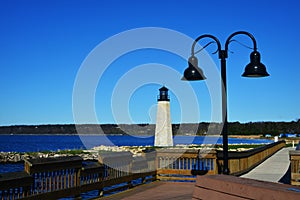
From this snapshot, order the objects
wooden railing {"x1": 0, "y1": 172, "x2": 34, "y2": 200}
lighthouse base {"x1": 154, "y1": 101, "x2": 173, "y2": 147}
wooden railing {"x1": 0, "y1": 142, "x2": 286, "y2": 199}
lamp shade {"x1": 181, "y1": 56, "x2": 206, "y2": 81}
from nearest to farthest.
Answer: wooden railing {"x1": 0, "y1": 172, "x2": 34, "y2": 200} < wooden railing {"x1": 0, "y1": 142, "x2": 286, "y2": 199} < lamp shade {"x1": 181, "y1": 56, "x2": 206, "y2": 81} < lighthouse base {"x1": 154, "y1": 101, "x2": 173, "y2": 147}

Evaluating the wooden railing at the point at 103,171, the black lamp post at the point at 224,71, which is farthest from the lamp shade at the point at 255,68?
the wooden railing at the point at 103,171

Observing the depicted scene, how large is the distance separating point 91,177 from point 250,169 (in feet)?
35.6

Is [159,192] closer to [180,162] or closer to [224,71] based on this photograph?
[180,162]

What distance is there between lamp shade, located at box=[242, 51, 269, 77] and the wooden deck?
3139 mm

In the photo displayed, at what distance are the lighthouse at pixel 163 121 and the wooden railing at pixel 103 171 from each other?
21.7 m

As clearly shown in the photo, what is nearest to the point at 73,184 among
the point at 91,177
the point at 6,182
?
the point at 91,177

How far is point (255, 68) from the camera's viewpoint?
8492mm

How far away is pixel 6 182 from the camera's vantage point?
678 centimetres

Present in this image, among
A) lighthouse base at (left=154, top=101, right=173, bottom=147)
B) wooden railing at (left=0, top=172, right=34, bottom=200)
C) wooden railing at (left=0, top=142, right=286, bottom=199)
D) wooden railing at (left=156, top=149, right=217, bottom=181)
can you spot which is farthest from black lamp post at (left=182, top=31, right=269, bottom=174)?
lighthouse base at (left=154, top=101, right=173, bottom=147)

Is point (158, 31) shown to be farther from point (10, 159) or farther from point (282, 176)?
point (10, 159)

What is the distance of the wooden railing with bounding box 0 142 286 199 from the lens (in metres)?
7.34

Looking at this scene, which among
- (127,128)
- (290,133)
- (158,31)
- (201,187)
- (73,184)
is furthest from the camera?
(290,133)

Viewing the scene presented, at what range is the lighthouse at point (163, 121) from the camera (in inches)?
1523

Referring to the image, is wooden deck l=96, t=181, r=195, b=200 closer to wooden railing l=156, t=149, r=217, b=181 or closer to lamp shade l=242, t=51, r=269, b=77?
wooden railing l=156, t=149, r=217, b=181
